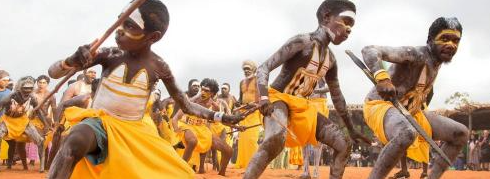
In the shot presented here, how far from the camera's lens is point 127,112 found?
427 centimetres

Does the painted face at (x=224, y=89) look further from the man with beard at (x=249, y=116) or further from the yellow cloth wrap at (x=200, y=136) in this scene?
the yellow cloth wrap at (x=200, y=136)

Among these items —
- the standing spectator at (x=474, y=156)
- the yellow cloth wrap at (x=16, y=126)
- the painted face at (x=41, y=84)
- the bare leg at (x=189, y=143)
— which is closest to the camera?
the bare leg at (x=189, y=143)

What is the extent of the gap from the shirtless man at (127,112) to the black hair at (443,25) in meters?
2.57

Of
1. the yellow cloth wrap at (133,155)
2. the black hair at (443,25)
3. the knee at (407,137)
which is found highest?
the black hair at (443,25)

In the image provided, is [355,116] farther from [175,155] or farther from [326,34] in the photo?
[175,155]

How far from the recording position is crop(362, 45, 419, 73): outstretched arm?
17.7 ft

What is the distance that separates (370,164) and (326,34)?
16987mm

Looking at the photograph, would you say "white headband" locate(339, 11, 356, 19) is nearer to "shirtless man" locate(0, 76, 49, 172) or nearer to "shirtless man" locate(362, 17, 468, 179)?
"shirtless man" locate(362, 17, 468, 179)

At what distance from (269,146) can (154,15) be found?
1.51m

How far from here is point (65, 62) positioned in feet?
12.9

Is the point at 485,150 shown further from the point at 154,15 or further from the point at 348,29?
the point at 154,15

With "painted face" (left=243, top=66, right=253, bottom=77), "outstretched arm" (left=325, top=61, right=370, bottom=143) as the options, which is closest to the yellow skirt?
"painted face" (left=243, top=66, right=253, bottom=77)

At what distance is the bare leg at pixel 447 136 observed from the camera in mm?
5941

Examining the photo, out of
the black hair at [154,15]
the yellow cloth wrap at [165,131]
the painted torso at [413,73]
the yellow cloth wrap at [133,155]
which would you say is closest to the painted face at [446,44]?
the painted torso at [413,73]
